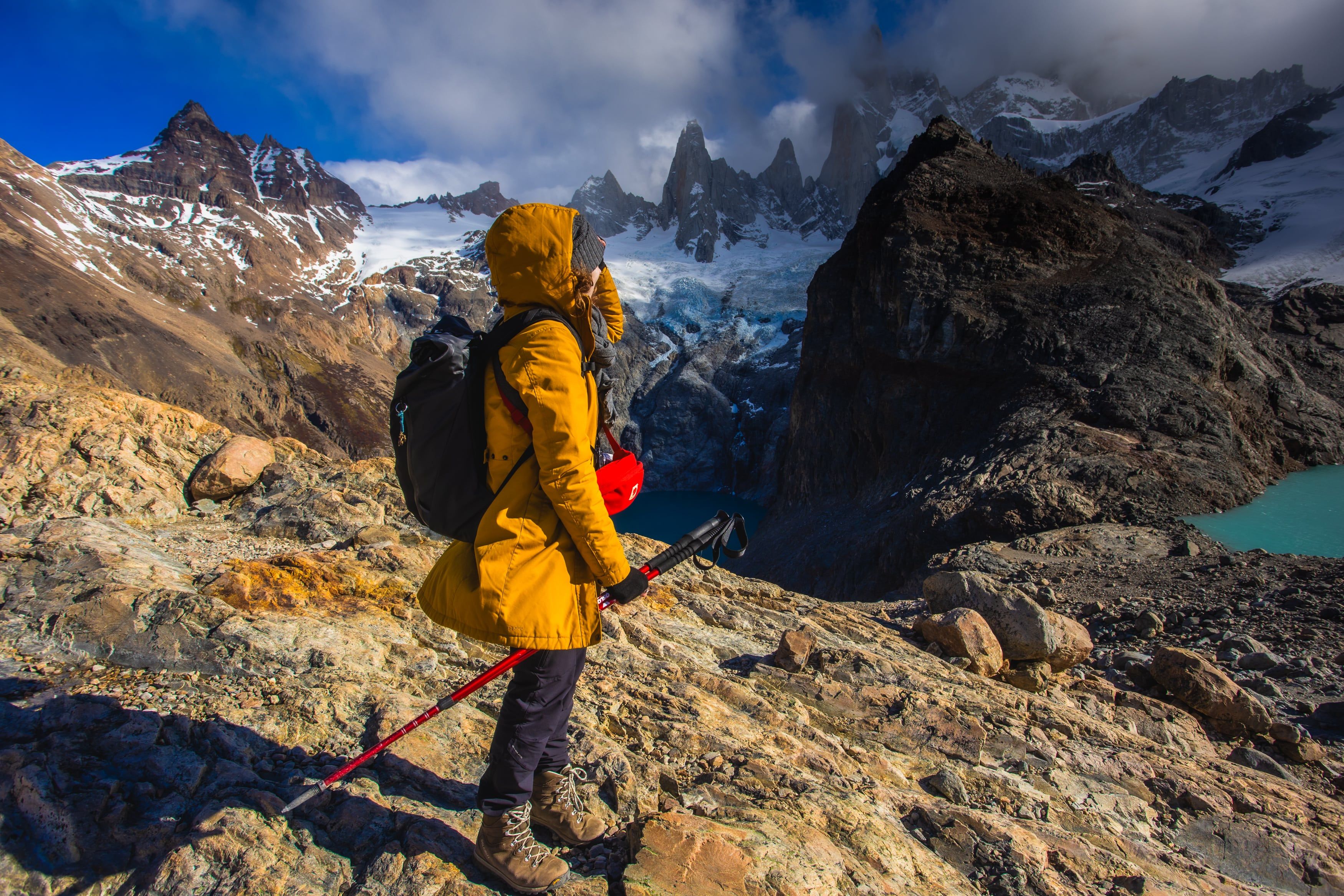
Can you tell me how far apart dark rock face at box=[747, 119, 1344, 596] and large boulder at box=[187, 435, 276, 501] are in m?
14.9

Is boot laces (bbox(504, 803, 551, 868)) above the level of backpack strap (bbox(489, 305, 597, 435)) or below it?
below

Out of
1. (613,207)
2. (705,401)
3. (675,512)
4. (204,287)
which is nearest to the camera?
(675,512)

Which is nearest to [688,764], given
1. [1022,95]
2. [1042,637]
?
[1042,637]

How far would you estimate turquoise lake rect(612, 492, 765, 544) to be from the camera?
185 ft

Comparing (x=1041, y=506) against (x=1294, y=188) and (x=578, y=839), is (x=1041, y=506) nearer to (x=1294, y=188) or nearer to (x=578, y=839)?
(x=578, y=839)

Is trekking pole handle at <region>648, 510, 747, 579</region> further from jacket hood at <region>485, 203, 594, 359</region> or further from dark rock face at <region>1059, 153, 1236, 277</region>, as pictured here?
dark rock face at <region>1059, 153, 1236, 277</region>

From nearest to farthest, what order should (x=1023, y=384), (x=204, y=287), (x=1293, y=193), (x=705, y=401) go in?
1. (x=1023, y=384)
2. (x=1293, y=193)
3. (x=705, y=401)
4. (x=204, y=287)

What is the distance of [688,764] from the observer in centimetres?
299

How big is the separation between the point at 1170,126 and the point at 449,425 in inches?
5580

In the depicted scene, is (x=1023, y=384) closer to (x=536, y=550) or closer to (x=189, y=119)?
(x=536, y=550)

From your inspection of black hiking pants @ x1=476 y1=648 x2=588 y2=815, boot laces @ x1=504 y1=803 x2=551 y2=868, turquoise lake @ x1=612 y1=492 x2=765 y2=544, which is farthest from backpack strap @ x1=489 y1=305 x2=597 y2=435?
A: turquoise lake @ x1=612 y1=492 x2=765 y2=544

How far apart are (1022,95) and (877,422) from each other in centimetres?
15917

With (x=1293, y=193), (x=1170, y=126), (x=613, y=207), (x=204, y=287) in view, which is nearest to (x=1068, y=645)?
(x=1293, y=193)

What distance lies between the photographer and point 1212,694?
458cm
